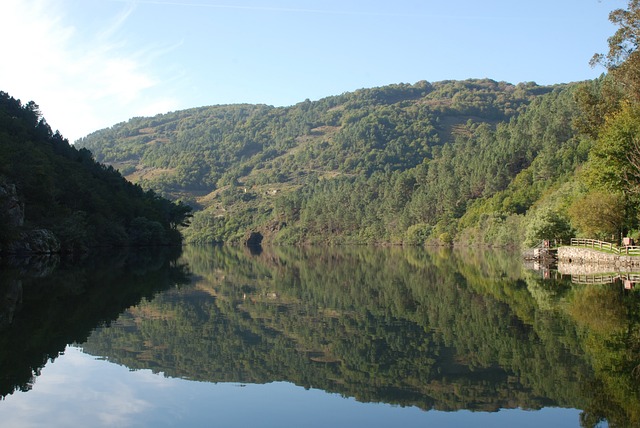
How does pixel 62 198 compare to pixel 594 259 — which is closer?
pixel 594 259

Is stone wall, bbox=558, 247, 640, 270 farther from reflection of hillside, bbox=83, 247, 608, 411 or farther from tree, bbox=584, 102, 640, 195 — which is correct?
reflection of hillside, bbox=83, 247, 608, 411

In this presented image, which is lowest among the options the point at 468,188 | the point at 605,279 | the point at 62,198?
the point at 605,279

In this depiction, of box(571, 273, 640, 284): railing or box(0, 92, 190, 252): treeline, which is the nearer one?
box(571, 273, 640, 284): railing

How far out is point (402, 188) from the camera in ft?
598

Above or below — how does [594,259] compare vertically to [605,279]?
above

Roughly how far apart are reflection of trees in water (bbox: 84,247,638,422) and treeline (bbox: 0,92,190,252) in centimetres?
3922

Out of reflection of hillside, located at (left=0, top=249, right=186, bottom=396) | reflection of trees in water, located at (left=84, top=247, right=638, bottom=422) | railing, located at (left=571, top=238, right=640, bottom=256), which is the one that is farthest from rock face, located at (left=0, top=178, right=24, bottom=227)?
railing, located at (left=571, top=238, right=640, bottom=256)

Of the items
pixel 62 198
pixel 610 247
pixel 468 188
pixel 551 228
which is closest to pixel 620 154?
pixel 610 247

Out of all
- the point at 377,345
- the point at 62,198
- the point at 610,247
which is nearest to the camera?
the point at 377,345

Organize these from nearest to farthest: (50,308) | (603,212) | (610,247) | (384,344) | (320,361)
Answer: (320,361)
(384,344)
(50,308)
(610,247)
(603,212)

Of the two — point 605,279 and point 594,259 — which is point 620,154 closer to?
point 594,259

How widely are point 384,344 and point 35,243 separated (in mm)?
56750

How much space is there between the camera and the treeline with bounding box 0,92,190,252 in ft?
204

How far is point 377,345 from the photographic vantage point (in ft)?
58.3
